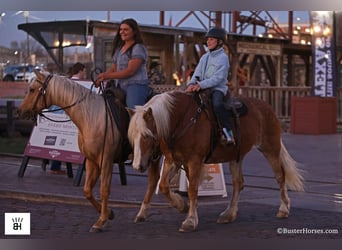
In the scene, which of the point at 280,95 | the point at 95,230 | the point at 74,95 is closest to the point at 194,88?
the point at 74,95

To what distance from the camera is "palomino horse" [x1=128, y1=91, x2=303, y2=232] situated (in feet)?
22.7

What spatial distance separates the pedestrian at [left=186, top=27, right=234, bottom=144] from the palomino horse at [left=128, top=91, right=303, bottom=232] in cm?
15

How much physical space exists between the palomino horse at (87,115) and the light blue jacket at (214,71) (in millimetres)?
1028

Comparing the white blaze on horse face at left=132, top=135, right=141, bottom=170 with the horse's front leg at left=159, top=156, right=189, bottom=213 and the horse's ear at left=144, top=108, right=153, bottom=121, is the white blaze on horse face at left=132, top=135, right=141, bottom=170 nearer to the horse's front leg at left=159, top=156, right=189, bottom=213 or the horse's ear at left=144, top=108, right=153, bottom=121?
the horse's ear at left=144, top=108, right=153, bottom=121

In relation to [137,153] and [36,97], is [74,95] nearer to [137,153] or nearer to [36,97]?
[36,97]

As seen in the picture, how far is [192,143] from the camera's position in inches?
293

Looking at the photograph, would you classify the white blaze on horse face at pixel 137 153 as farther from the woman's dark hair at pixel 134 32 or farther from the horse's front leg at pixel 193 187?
the woman's dark hair at pixel 134 32

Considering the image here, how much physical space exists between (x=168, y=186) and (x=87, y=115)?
1159mm

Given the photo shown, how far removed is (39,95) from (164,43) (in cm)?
445

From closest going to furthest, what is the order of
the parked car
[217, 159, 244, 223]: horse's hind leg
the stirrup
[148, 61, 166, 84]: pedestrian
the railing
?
the stirrup → [217, 159, 244, 223]: horse's hind leg → the parked car → [148, 61, 166, 84]: pedestrian → the railing

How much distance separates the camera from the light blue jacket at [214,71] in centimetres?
756

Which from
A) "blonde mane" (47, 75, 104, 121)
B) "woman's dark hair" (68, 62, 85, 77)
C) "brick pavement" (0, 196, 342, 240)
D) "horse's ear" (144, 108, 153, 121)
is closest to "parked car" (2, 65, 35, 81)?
Result: "woman's dark hair" (68, 62, 85, 77)

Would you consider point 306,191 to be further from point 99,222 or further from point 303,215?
point 99,222

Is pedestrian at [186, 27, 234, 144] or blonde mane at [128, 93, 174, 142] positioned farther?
pedestrian at [186, 27, 234, 144]
